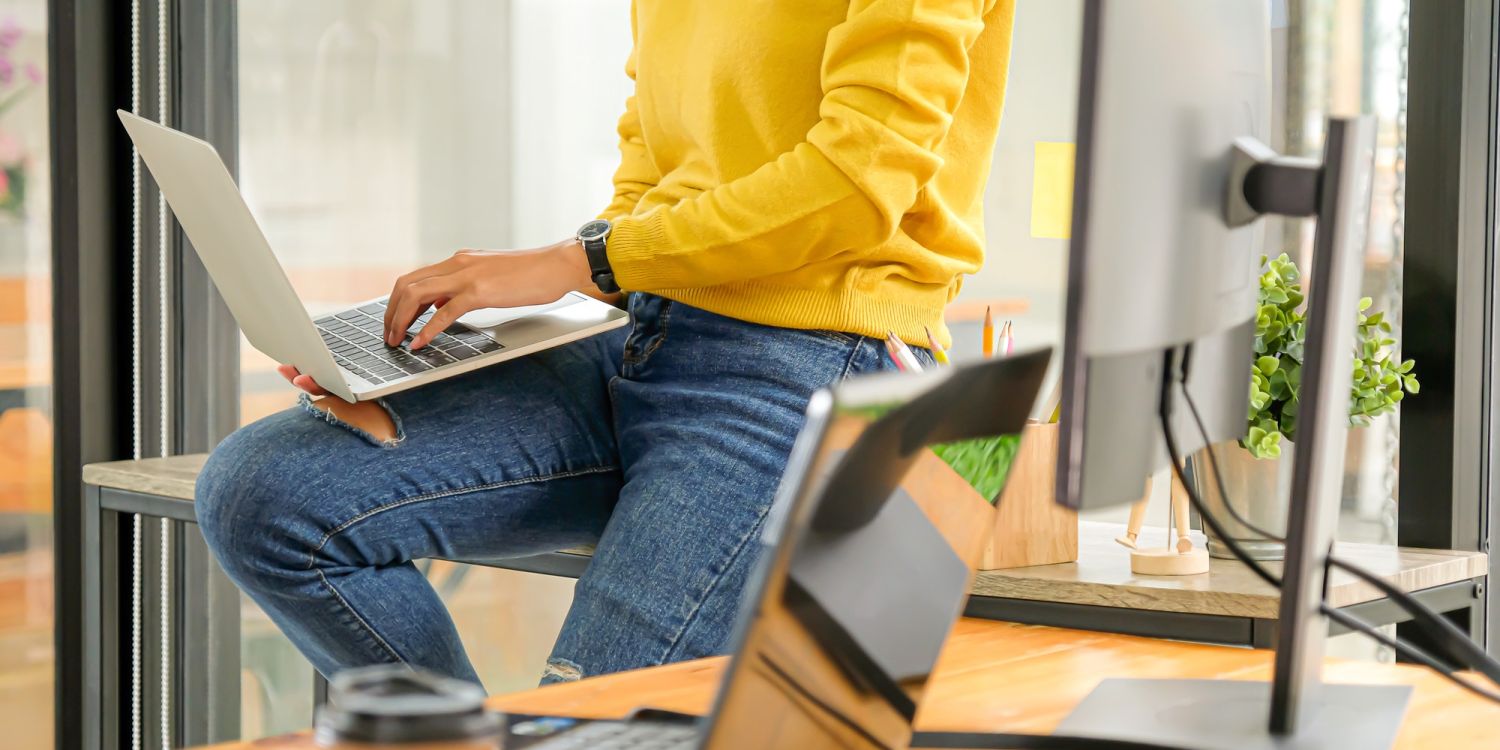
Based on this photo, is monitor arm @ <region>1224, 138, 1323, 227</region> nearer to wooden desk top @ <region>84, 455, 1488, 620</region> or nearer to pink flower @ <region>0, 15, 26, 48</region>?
wooden desk top @ <region>84, 455, 1488, 620</region>

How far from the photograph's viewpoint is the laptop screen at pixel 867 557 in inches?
14.7

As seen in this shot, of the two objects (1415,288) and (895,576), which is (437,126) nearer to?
(1415,288)

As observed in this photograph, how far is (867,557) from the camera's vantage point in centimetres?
44

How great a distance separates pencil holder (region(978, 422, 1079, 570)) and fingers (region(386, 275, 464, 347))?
1.75 feet

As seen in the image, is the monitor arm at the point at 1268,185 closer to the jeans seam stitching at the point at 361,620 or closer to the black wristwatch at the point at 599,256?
the black wristwatch at the point at 599,256

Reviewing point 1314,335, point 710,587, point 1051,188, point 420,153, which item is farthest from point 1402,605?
point 420,153

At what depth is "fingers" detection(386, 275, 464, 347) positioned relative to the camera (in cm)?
109

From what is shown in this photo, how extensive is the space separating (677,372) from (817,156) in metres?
0.21

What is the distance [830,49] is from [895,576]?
0.67m

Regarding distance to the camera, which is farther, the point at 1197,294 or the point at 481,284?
the point at 481,284

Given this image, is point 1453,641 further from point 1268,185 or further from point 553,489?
point 553,489

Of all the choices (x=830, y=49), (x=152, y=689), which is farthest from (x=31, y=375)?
(x=830, y=49)

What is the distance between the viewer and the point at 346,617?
1054 millimetres

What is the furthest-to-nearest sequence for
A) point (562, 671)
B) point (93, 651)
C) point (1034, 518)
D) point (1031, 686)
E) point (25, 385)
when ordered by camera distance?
point (25, 385), point (93, 651), point (1034, 518), point (562, 671), point (1031, 686)
